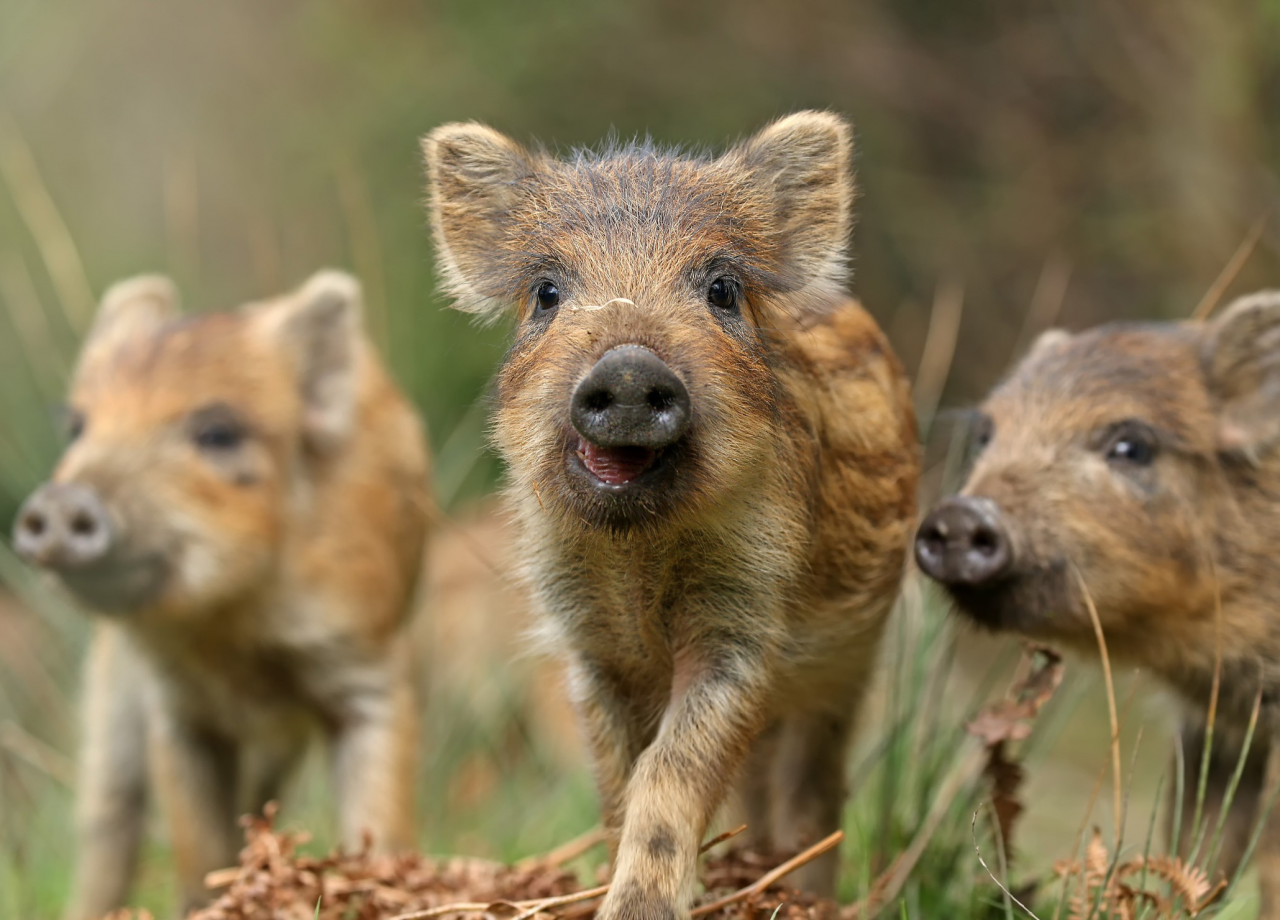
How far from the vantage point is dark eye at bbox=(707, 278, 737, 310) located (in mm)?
3869

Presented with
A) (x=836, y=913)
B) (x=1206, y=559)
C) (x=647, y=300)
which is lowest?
(x=836, y=913)

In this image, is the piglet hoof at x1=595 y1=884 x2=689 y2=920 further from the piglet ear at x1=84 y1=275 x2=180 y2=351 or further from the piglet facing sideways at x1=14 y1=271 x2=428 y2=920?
the piglet ear at x1=84 y1=275 x2=180 y2=351

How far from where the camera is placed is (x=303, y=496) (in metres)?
6.46

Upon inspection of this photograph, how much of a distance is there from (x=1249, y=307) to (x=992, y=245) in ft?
20.1

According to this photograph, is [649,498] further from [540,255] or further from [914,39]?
[914,39]

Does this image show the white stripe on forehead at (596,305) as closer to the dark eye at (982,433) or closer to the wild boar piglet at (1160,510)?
the wild boar piglet at (1160,510)

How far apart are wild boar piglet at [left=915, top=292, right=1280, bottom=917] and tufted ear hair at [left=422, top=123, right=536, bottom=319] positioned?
62.7 inches

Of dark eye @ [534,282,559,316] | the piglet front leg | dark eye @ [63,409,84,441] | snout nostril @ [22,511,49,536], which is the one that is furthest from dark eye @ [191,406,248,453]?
the piglet front leg

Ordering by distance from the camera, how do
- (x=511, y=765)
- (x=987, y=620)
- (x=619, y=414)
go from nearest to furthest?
(x=619, y=414)
(x=987, y=620)
(x=511, y=765)

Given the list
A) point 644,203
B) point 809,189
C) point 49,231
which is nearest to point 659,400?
point 644,203

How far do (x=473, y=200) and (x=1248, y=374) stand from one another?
2.70 m

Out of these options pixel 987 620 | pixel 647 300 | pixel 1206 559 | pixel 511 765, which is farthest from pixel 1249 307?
pixel 511 765

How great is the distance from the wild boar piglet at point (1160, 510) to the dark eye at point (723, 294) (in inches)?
42.8

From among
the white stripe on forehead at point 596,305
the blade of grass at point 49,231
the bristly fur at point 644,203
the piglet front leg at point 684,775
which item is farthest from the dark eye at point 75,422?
the piglet front leg at point 684,775
